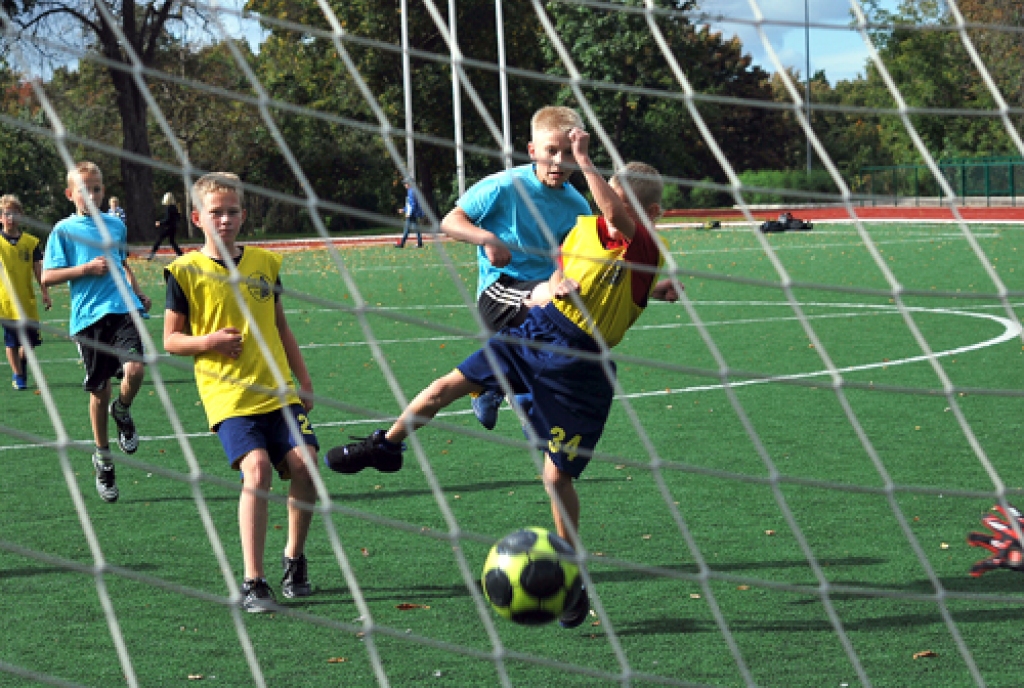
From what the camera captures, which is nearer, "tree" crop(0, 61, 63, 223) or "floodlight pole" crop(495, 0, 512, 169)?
"floodlight pole" crop(495, 0, 512, 169)

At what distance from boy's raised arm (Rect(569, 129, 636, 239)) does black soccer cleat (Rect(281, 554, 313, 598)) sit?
5.39 feet

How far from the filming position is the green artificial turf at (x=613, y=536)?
371cm

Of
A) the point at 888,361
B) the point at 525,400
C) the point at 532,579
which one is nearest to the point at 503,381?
the point at 532,579

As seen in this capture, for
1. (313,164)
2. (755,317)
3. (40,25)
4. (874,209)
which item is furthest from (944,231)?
(313,164)

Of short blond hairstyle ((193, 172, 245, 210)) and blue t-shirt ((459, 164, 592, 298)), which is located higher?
short blond hairstyle ((193, 172, 245, 210))

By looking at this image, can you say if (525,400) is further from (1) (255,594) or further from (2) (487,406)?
(1) (255,594)

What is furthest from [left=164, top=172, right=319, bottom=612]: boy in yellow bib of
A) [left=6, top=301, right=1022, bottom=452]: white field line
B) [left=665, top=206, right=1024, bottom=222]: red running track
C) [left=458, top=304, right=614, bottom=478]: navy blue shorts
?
[left=665, top=206, right=1024, bottom=222]: red running track

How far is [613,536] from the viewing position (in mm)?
5379

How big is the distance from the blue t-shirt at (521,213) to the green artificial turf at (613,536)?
31cm

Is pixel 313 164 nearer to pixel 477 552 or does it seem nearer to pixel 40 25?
pixel 40 25

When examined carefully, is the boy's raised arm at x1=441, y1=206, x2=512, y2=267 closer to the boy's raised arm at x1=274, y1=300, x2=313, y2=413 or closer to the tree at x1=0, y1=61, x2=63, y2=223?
the boy's raised arm at x1=274, y1=300, x2=313, y2=413

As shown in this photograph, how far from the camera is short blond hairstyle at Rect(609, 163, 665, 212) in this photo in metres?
4.29

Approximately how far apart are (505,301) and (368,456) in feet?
3.73

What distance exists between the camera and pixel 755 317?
1349cm
